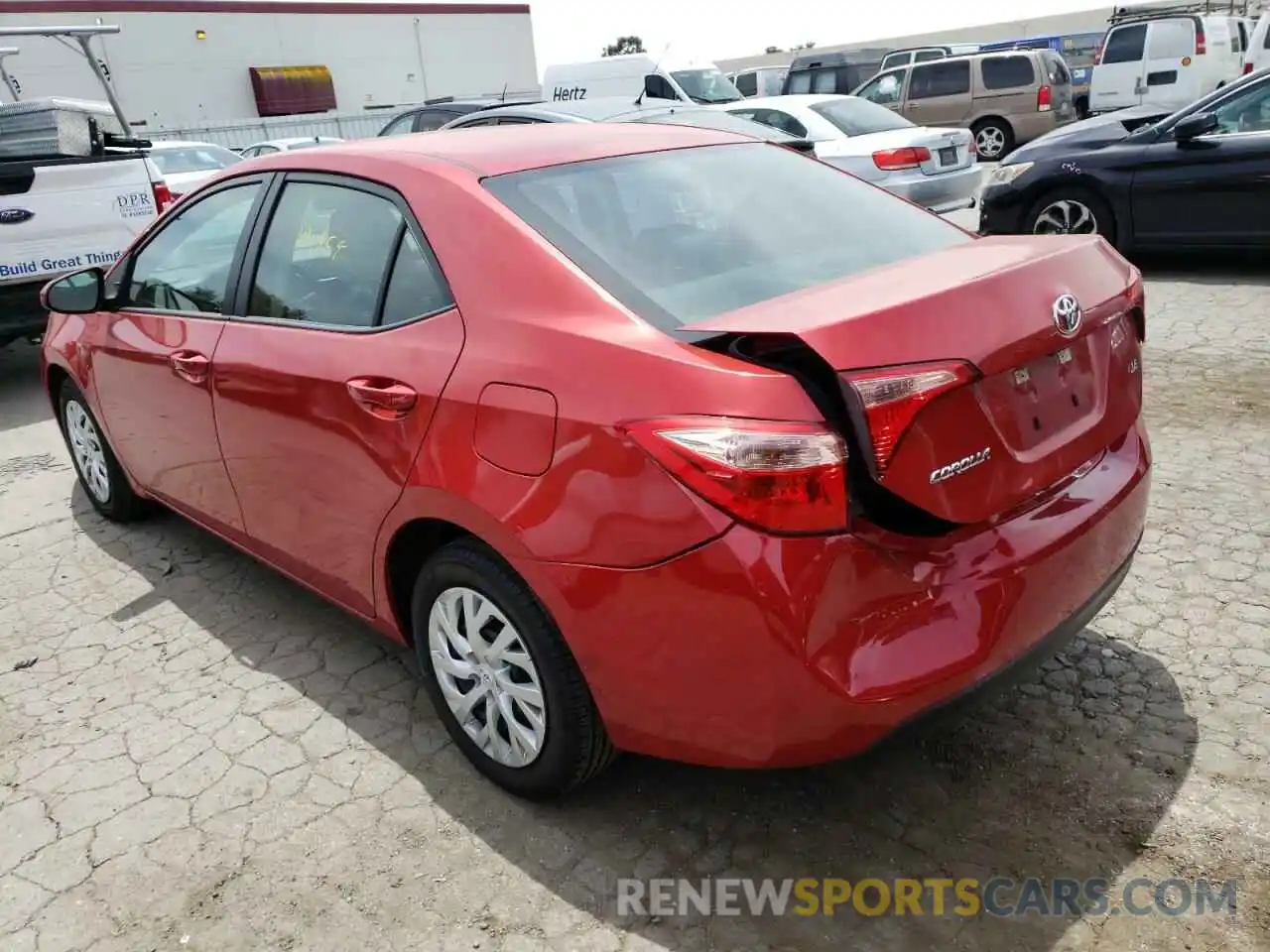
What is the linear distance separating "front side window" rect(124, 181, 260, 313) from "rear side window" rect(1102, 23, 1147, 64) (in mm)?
19139

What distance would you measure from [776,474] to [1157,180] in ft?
23.1

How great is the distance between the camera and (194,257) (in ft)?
12.0

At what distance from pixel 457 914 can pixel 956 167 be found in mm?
9584

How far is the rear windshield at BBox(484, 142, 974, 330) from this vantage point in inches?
92.7

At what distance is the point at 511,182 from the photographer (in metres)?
2.60

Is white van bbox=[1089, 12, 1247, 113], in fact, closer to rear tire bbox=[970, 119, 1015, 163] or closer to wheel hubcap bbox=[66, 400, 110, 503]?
rear tire bbox=[970, 119, 1015, 163]

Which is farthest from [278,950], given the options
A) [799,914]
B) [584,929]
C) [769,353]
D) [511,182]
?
[511,182]

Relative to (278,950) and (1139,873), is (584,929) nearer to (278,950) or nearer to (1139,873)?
(278,950)

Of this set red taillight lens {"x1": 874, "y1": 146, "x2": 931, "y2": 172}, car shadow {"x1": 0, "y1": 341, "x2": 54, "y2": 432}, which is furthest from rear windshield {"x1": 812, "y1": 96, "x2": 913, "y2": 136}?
car shadow {"x1": 0, "y1": 341, "x2": 54, "y2": 432}

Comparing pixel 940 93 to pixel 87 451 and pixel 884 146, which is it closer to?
pixel 884 146

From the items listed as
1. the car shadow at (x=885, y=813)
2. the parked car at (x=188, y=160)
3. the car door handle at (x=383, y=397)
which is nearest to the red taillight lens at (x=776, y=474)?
the car shadow at (x=885, y=813)

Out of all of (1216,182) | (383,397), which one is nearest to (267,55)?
(1216,182)

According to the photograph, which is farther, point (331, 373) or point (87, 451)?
point (87, 451)

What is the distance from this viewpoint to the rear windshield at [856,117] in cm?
1060
